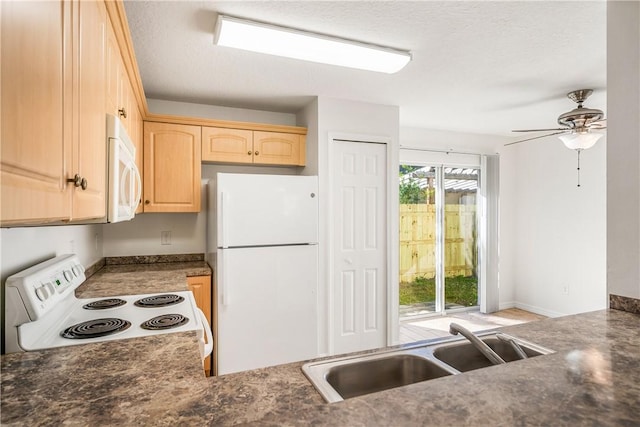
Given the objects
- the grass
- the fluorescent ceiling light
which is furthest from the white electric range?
the grass

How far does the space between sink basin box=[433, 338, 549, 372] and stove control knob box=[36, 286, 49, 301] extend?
4.77 ft

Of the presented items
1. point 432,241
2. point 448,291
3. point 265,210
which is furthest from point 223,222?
point 448,291

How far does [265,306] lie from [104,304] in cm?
116

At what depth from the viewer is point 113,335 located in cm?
138

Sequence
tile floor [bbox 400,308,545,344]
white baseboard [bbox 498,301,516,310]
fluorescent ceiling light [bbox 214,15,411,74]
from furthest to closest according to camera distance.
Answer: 1. white baseboard [bbox 498,301,516,310]
2. tile floor [bbox 400,308,545,344]
3. fluorescent ceiling light [bbox 214,15,411,74]

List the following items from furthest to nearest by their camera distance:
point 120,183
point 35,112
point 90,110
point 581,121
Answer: point 581,121, point 120,183, point 90,110, point 35,112

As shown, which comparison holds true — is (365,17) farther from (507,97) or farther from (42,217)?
(507,97)

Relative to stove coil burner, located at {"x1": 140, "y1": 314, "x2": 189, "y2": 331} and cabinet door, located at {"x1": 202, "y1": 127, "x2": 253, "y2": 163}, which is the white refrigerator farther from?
stove coil burner, located at {"x1": 140, "y1": 314, "x2": 189, "y2": 331}

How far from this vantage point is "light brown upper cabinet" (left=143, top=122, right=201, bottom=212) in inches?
114

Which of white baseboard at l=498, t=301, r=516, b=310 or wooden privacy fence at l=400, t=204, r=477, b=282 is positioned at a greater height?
wooden privacy fence at l=400, t=204, r=477, b=282

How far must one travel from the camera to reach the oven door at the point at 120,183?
126 cm

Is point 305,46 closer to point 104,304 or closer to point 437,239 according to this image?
point 104,304

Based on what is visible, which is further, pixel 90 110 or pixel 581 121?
pixel 581 121

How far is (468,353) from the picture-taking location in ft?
4.15
